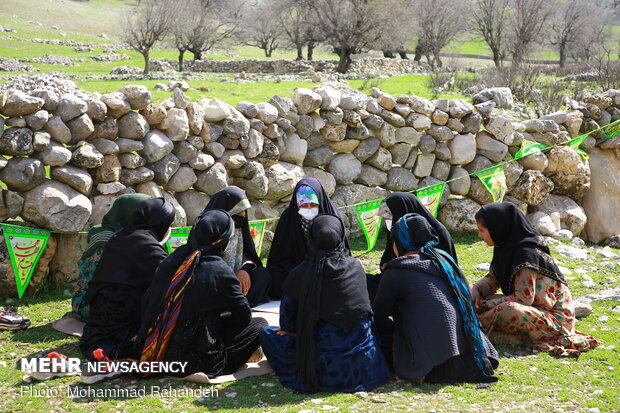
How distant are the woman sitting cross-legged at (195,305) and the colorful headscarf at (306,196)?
4.42ft

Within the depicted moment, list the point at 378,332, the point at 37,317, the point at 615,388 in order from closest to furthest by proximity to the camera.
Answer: the point at 615,388 < the point at 378,332 < the point at 37,317

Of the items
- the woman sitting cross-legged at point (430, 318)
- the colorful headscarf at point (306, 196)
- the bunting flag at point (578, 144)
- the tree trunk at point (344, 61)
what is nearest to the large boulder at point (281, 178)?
the colorful headscarf at point (306, 196)

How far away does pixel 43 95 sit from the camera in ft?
18.8

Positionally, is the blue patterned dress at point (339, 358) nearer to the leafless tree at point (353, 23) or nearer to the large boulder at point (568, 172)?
the large boulder at point (568, 172)

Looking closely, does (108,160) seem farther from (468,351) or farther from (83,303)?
(468,351)

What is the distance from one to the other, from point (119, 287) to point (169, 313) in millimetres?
635

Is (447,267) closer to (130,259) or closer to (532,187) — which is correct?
(130,259)

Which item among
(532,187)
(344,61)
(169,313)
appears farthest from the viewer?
(344,61)

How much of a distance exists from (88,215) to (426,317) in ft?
10.5

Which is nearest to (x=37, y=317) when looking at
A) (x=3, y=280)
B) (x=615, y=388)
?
(x=3, y=280)

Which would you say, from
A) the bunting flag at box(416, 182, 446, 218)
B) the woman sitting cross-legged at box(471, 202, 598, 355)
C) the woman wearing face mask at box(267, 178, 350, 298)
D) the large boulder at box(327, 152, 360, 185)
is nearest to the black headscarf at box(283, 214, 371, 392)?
the woman sitting cross-legged at box(471, 202, 598, 355)

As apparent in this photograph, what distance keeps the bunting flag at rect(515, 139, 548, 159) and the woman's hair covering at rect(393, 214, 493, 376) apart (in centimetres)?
439

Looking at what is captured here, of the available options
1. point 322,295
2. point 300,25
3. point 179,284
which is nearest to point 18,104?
point 179,284

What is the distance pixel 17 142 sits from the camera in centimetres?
538
